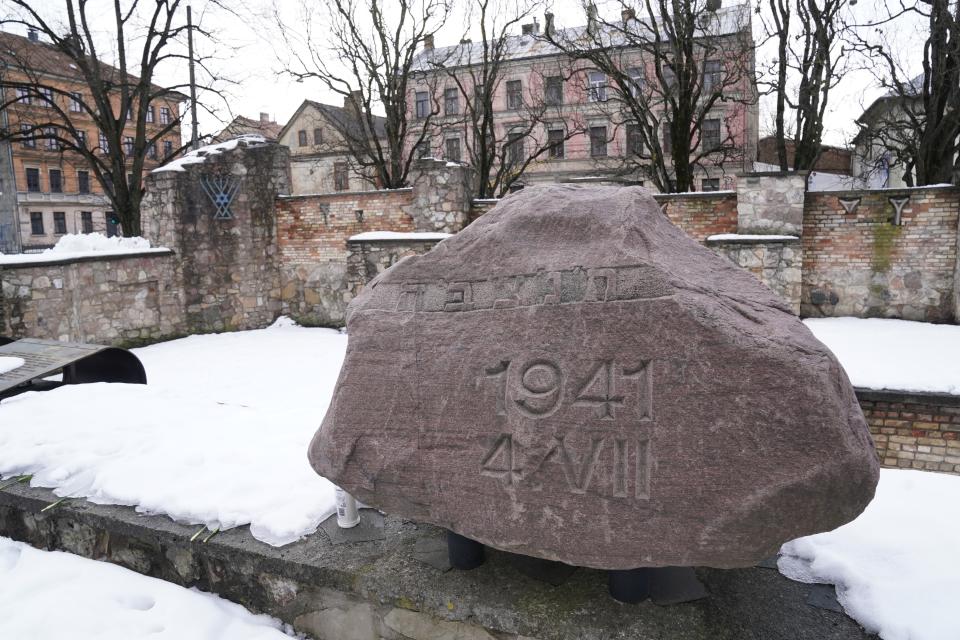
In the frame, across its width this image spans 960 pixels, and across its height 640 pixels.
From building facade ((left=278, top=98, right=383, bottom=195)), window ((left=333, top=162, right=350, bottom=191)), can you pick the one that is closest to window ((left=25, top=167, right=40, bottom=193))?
building facade ((left=278, top=98, right=383, bottom=195))

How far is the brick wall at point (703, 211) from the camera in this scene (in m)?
8.99

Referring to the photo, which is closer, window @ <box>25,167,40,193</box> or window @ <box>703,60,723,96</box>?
window @ <box>703,60,723,96</box>

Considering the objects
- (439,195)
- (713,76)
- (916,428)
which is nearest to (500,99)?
(713,76)

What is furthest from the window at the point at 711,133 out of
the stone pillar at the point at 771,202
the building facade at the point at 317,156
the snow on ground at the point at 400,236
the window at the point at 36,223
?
the window at the point at 36,223

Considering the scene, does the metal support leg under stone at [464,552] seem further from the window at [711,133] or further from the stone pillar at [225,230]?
the window at [711,133]

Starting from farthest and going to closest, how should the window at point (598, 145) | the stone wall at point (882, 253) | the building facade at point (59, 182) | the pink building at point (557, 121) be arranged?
the building facade at point (59, 182) < the window at point (598, 145) < the pink building at point (557, 121) < the stone wall at point (882, 253)

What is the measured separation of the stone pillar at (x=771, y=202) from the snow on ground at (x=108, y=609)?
816 cm

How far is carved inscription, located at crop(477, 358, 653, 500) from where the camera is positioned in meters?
1.90

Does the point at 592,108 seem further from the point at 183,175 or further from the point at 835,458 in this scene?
the point at 835,458

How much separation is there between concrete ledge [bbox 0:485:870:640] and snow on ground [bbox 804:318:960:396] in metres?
3.31

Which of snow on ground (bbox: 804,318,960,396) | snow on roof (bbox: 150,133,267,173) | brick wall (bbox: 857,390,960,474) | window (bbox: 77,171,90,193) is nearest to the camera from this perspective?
brick wall (bbox: 857,390,960,474)

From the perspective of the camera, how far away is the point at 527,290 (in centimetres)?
212

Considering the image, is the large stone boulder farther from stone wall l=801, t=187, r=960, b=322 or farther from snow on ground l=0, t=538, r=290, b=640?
stone wall l=801, t=187, r=960, b=322

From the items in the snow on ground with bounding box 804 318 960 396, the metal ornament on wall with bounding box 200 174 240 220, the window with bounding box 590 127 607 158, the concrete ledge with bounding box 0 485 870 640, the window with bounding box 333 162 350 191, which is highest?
the window with bounding box 590 127 607 158
